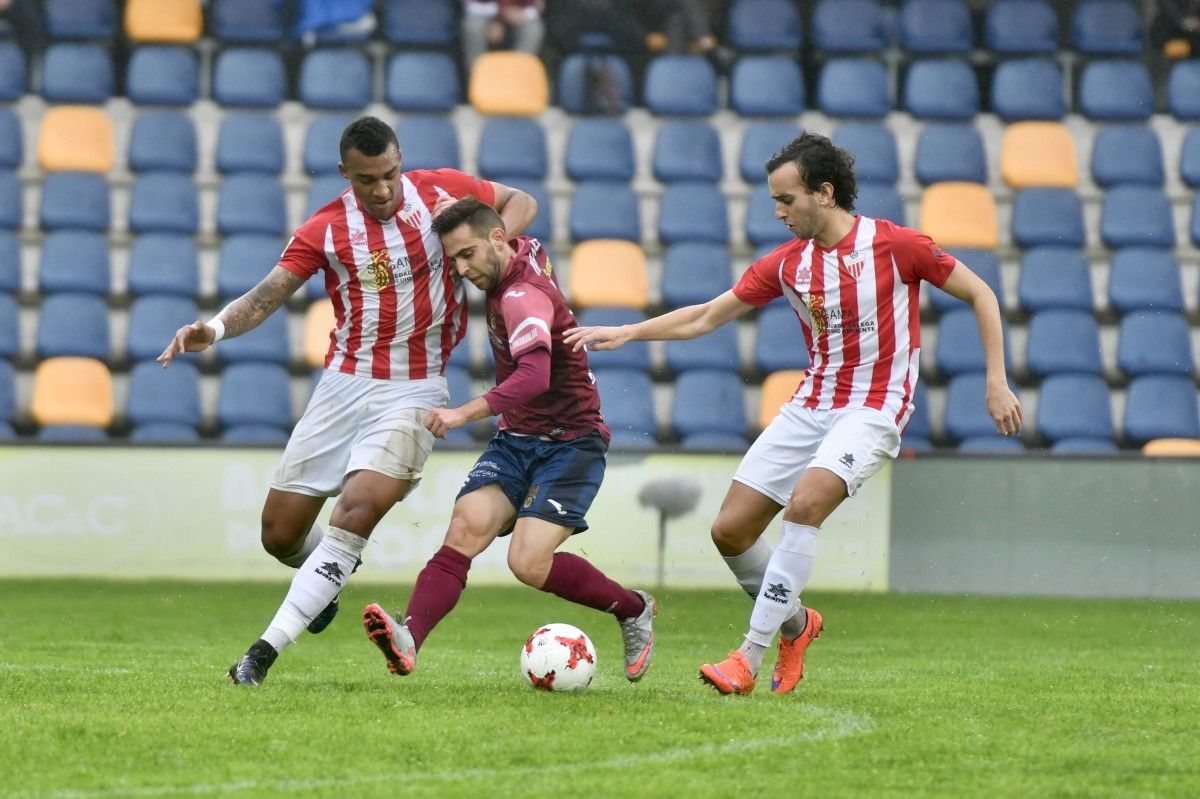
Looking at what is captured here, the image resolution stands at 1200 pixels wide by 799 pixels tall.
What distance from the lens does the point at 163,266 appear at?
47.1ft

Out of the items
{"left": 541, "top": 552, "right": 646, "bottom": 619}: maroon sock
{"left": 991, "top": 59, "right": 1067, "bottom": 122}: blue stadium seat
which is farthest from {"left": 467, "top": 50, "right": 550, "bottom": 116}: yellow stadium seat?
{"left": 541, "top": 552, "right": 646, "bottom": 619}: maroon sock

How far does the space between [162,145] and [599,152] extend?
3.67 metres

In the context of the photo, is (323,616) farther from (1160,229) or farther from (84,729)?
(1160,229)

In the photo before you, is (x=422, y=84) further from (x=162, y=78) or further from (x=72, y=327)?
(x=72, y=327)

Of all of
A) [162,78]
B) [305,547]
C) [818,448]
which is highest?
[162,78]

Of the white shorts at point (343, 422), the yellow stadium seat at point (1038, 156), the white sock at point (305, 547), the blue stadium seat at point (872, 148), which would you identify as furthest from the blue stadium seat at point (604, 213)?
the white shorts at point (343, 422)

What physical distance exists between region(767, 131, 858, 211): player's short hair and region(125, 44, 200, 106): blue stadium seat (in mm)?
9699

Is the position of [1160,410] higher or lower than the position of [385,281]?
lower

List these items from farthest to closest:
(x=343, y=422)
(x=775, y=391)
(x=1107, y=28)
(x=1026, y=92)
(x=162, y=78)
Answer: (x=1107, y=28) → (x=1026, y=92) → (x=162, y=78) → (x=775, y=391) → (x=343, y=422)

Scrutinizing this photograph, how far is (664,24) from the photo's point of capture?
53.1 feet

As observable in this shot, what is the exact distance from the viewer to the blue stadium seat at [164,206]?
14.7 m

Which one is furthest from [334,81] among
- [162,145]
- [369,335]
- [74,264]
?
[369,335]

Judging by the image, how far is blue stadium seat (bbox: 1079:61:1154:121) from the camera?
1600 cm

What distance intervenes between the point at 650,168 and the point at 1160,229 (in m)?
4.39
